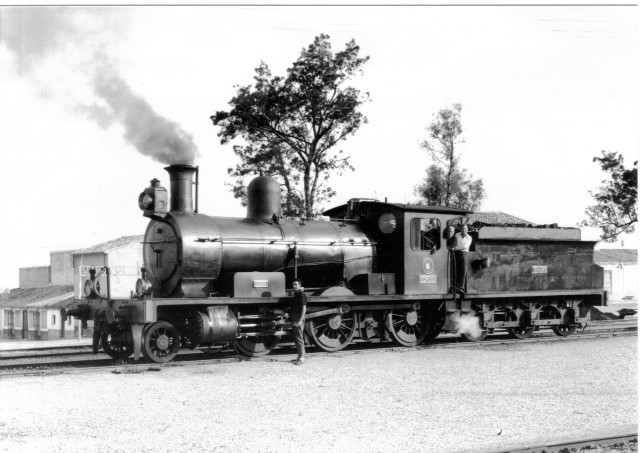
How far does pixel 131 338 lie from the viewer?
12.3 metres

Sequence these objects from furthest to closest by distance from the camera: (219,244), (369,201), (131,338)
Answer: (369,201) → (219,244) → (131,338)

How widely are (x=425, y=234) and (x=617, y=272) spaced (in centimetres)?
4969

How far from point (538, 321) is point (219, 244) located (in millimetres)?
8872

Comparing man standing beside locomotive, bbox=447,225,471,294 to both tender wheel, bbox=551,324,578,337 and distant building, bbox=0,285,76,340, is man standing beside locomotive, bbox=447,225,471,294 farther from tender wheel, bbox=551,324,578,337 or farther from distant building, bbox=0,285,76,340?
distant building, bbox=0,285,76,340

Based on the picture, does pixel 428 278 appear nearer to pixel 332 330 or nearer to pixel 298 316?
pixel 332 330

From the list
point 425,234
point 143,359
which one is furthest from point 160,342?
point 425,234

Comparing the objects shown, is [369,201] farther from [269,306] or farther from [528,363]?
[528,363]

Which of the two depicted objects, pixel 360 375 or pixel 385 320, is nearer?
pixel 360 375

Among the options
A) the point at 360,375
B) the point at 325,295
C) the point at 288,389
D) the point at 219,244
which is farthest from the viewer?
the point at 325,295

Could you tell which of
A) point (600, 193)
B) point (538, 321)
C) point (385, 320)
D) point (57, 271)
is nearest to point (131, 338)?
point (385, 320)

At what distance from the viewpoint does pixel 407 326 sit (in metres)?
16.0

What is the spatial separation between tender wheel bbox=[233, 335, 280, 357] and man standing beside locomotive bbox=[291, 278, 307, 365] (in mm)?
870

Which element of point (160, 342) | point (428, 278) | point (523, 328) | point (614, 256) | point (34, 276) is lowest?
point (34, 276)

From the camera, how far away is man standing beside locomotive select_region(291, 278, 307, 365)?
41.8ft
